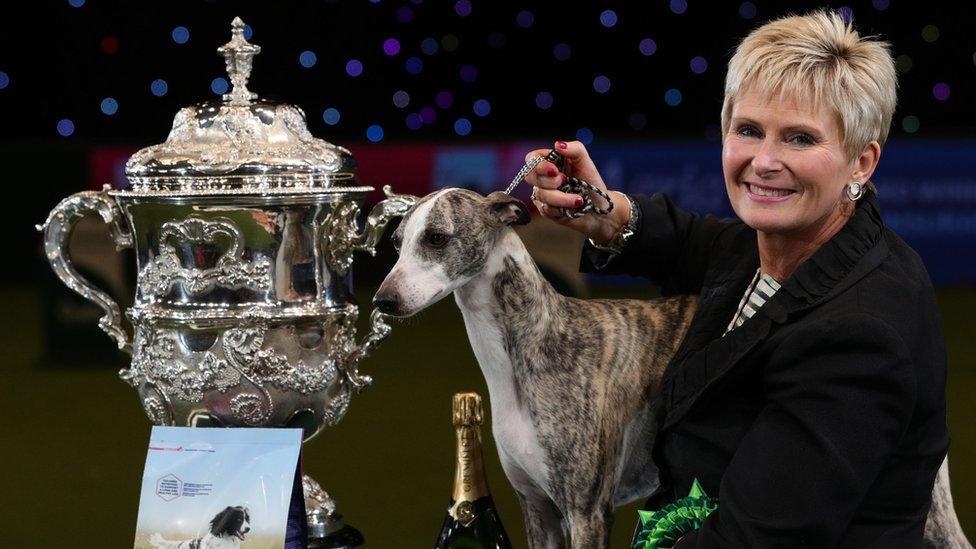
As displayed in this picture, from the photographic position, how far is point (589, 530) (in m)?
1.65

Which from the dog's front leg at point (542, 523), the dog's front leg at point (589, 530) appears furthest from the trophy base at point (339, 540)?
the dog's front leg at point (589, 530)

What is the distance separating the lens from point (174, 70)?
6438 millimetres

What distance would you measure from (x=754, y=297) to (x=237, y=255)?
0.76 metres

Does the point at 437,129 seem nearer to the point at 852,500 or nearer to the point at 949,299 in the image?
the point at 949,299

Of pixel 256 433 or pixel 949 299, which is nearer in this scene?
pixel 256 433

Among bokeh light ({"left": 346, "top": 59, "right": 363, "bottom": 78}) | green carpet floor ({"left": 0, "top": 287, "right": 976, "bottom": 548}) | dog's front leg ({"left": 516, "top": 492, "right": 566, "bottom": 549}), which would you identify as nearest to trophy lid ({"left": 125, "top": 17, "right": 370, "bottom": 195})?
dog's front leg ({"left": 516, "top": 492, "right": 566, "bottom": 549})

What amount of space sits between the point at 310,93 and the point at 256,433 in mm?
4871

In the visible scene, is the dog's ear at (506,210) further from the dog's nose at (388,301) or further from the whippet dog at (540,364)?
the dog's nose at (388,301)

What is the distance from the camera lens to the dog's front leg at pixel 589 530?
165cm

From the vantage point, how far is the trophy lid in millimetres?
1876

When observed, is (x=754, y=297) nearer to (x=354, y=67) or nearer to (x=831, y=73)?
(x=831, y=73)

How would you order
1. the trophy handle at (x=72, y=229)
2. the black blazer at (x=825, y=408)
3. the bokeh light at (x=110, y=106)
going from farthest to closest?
the bokeh light at (x=110, y=106), the trophy handle at (x=72, y=229), the black blazer at (x=825, y=408)

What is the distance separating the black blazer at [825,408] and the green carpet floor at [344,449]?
1.06 meters

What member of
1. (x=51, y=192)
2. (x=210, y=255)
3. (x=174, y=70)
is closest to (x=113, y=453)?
(x=210, y=255)
